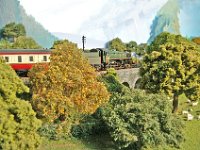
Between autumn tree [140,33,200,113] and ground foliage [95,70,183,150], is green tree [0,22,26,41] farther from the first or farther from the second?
ground foliage [95,70,183,150]

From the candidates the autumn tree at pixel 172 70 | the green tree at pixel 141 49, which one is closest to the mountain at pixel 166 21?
the green tree at pixel 141 49

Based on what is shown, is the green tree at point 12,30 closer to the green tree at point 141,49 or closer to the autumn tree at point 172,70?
the green tree at point 141,49

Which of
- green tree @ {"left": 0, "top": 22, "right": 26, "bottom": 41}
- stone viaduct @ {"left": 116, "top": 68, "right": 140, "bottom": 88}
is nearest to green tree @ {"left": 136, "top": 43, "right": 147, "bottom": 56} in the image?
green tree @ {"left": 0, "top": 22, "right": 26, "bottom": 41}

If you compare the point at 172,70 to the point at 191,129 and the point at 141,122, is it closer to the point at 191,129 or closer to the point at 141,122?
the point at 191,129

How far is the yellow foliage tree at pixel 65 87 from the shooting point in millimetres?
22062

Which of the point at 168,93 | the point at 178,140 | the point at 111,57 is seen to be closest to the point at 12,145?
the point at 178,140

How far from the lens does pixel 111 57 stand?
44688mm

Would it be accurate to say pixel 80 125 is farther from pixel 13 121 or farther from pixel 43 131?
pixel 13 121

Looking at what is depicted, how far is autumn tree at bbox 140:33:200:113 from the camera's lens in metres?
30.0

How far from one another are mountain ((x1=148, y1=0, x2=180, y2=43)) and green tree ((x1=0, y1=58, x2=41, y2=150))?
184ft

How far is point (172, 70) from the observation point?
29.8 metres

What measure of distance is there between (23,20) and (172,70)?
58.4 meters

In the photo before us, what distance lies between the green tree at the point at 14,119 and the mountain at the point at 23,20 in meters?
56.2

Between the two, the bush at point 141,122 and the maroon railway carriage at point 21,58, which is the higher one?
the maroon railway carriage at point 21,58
